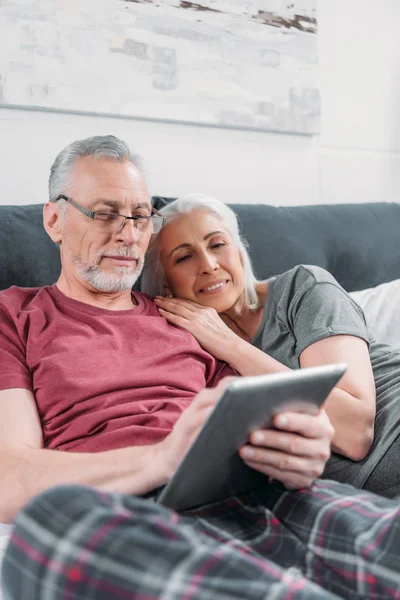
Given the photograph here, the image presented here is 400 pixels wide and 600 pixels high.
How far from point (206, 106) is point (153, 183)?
1.08ft

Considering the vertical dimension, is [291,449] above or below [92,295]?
below

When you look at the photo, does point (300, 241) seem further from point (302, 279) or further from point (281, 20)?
point (281, 20)

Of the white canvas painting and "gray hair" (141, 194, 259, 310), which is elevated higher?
the white canvas painting

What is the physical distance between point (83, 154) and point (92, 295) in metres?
0.31

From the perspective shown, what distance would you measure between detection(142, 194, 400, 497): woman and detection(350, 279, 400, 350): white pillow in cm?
37

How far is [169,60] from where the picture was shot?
7.75ft

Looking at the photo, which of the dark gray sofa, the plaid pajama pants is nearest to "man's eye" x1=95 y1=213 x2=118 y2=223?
the dark gray sofa

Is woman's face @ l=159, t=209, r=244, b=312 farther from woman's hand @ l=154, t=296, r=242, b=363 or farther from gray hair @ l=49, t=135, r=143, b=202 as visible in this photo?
gray hair @ l=49, t=135, r=143, b=202

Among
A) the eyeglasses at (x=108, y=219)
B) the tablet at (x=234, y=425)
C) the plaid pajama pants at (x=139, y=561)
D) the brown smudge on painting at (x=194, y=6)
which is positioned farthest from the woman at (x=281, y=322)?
the brown smudge on painting at (x=194, y=6)

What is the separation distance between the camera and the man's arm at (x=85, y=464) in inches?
44.1

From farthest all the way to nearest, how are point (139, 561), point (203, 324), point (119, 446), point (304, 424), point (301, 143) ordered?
1. point (301, 143)
2. point (203, 324)
3. point (119, 446)
4. point (304, 424)
5. point (139, 561)

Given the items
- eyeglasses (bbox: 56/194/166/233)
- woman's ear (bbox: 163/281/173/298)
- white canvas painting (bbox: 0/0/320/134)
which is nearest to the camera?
eyeglasses (bbox: 56/194/166/233)

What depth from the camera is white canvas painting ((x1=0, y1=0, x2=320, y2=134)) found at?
2062 mm

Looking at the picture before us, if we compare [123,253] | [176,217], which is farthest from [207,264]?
[123,253]
